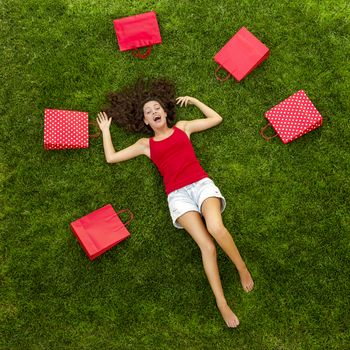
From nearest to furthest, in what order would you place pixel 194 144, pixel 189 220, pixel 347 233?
pixel 189 220, pixel 347 233, pixel 194 144

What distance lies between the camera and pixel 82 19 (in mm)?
4578

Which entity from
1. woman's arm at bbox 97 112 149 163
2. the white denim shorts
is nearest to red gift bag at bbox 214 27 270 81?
woman's arm at bbox 97 112 149 163

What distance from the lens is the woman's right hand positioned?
14.1 feet

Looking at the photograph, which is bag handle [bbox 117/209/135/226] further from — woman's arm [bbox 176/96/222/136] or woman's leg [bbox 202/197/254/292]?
woman's arm [bbox 176/96/222/136]

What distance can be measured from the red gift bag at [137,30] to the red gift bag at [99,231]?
187 centimetres

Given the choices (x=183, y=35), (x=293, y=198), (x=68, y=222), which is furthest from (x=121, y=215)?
(x=183, y=35)

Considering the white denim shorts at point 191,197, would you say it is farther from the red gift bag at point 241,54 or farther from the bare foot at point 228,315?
the red gift bag at point 241,54

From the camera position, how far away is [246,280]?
12.8 ft

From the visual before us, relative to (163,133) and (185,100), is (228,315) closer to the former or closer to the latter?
(163,133)

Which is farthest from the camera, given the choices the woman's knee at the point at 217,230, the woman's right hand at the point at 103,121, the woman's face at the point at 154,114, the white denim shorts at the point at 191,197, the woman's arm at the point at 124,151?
the woman's right hand at the point at 103,121

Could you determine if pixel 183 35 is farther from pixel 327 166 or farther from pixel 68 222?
pixel 68 222

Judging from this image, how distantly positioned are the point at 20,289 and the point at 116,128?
6.42 ft

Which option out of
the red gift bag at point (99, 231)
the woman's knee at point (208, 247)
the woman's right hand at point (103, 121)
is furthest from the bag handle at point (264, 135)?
the red gift bag at point (99, 231)

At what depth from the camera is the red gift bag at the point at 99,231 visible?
155 inches
